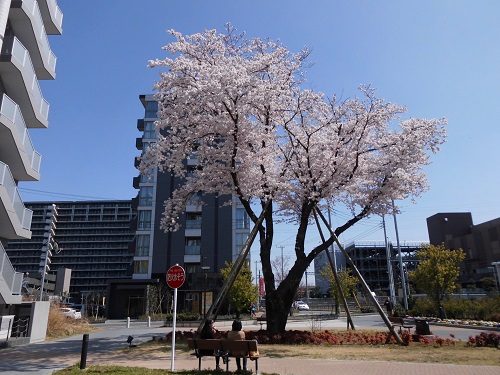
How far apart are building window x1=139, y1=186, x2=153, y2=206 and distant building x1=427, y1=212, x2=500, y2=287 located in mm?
48731

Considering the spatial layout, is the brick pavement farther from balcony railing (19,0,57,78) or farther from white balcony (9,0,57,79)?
balcony railing (19,0,57,78)

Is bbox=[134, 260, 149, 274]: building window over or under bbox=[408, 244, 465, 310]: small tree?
over

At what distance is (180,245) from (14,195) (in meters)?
31.6

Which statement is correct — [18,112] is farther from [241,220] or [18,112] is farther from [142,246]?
[241,220]

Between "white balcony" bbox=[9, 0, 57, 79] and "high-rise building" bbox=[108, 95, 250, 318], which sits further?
"high-rise building" bbox=[108, 95, 250, 318]

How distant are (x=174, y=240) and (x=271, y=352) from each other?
36.9 metres

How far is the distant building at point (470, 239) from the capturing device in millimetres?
65000

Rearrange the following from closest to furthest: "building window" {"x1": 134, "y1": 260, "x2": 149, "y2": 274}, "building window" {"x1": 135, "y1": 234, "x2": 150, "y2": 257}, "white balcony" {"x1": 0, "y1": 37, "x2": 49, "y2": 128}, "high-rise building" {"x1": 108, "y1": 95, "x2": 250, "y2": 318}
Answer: "white balcony" {"x1": 0, "y1": 37, "x2": 49, "y2": 128} → "high-rise building" {"x1": 108, "y1": 95, "x2": 250, "y2": 318} → "building window" {"x1": 134, "y1": 260, "x2": 149, "y2": 274} → "building window" {"x1": 135, "y1": 234, "x2": 150, "y2": 257}

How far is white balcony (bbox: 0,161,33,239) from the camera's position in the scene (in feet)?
53.2

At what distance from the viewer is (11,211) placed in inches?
667

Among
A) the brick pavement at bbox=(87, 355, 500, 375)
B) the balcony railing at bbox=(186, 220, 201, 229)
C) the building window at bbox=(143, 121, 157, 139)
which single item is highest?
the building window at bbox=(143, 121, 157, 139)

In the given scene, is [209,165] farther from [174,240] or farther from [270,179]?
[174,240]

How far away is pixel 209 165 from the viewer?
17438 millimetres

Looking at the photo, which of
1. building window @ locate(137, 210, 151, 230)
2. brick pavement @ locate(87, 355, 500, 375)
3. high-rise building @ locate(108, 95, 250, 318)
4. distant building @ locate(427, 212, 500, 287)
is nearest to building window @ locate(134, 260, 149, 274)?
high-rise building @ locate(108, 95, 250, 318)
